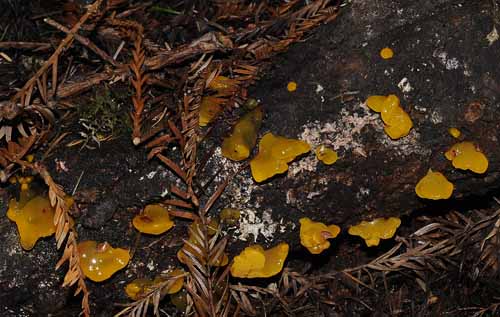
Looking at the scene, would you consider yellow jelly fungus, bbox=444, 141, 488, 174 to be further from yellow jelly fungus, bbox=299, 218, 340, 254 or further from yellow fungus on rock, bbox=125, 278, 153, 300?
yellow fungus on rock, bbox=125, 278, 153, 300

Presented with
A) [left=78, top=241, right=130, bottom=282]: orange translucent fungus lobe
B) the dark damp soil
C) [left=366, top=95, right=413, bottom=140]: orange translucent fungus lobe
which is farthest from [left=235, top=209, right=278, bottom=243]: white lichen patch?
[left=366, top=95, right=413, bottom=140]: orange translucent fungus lobe

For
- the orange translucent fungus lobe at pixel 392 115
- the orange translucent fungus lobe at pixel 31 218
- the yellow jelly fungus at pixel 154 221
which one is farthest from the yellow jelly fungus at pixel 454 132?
the orange translucent fungus lobe at pixel 31 218

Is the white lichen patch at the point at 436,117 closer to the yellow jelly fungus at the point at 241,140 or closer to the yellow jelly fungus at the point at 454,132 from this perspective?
the yellow jelly fungus at the point at 454,132

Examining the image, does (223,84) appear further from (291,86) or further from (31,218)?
(31,218)

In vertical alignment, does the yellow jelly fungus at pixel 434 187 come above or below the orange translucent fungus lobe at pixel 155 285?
above

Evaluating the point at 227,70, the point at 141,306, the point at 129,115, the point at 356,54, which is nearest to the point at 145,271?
the point at 141,306

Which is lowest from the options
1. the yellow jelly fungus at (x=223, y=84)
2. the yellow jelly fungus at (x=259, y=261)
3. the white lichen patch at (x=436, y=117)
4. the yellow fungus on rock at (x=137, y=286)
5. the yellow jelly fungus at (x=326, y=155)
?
the yellow fungus on rock at (x=137, y=286)

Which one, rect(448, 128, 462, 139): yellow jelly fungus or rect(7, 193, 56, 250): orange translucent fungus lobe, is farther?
rect(448, 128, 462, 139): yellow jelly fungus

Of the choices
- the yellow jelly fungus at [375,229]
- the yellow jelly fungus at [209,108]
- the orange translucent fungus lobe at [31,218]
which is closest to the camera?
the orange translucent fungus lobe at [31,218]
